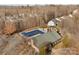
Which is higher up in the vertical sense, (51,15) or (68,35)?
(51,15)

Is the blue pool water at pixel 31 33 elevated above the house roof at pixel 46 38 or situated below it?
above

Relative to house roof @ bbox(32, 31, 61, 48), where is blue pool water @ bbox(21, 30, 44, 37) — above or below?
above

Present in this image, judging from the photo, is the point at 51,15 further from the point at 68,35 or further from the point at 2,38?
the point at 2,38
